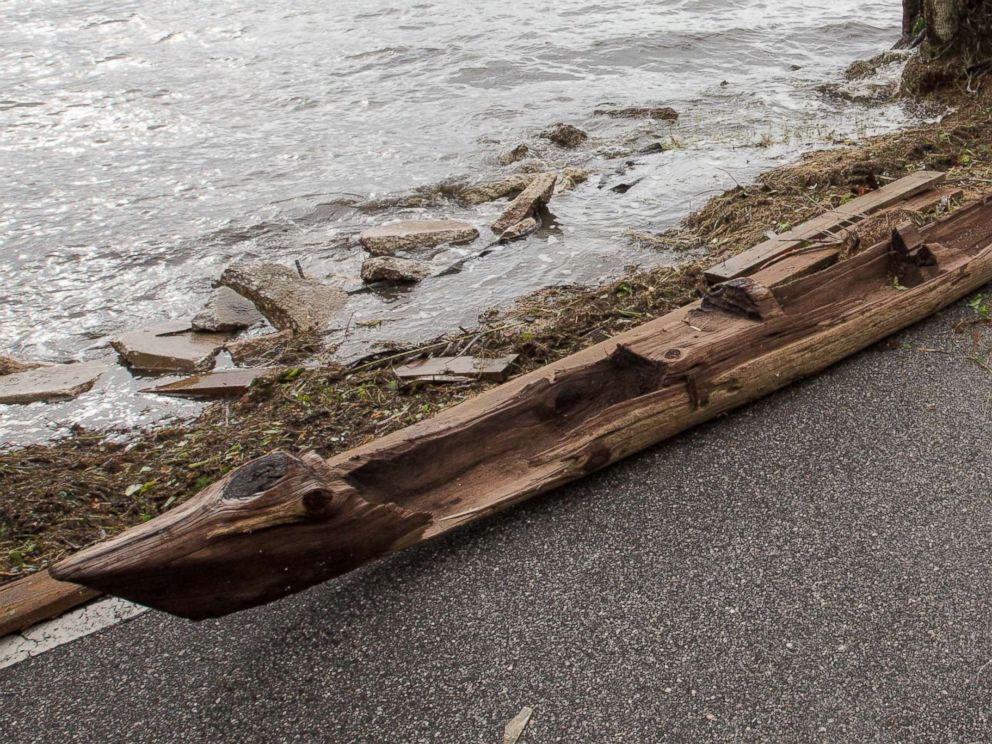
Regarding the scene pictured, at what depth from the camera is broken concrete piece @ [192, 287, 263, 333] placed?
5.48 meters

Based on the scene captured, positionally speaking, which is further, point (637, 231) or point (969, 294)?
point (637, 231)

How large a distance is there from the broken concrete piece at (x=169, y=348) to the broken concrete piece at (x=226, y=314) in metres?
0.06

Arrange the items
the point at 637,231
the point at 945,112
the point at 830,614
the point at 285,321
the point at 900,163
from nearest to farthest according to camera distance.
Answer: the point at 830,614 → the point at 285,321 → the point at 900,163 → the point at 637,231 → the point at 945,112

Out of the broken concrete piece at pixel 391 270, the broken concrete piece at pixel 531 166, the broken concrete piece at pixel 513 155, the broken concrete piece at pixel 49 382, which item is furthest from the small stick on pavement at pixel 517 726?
the broken concrete piece at pixel 513 155

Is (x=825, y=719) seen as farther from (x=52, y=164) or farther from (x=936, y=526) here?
(x=52, y=164)

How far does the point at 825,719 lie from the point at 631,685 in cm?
52

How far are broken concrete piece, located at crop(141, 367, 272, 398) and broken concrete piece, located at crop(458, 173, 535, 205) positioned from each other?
321 cm

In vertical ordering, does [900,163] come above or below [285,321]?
above

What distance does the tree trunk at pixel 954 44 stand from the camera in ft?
24.3

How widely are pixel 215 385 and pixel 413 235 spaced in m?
2.35

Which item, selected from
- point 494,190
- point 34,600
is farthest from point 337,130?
point 34,600

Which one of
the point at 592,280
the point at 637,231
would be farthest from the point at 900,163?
the point at 592,280

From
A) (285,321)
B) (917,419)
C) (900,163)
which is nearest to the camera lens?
(917,419)

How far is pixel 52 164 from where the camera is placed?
895cm
